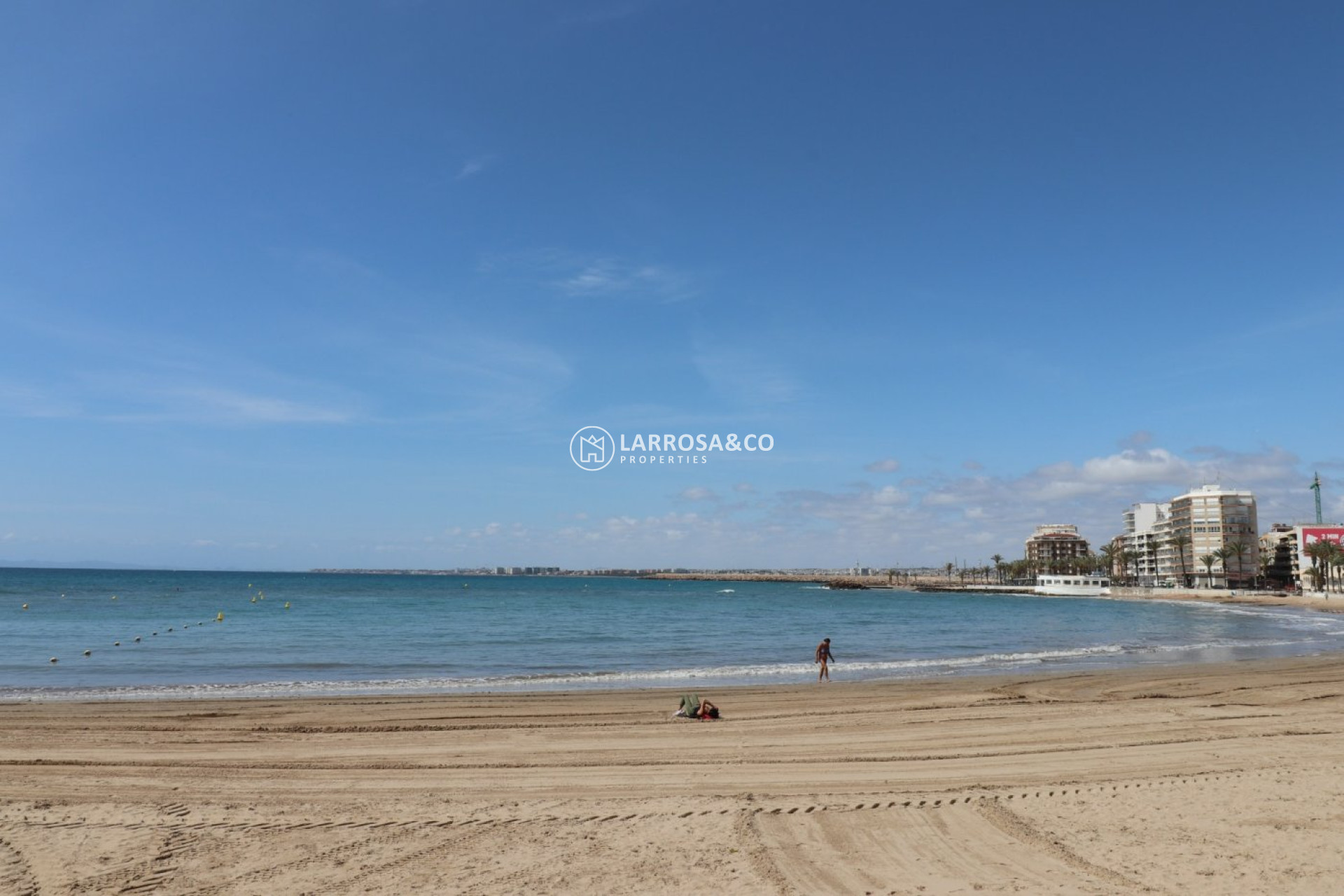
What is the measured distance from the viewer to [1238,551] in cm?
14950

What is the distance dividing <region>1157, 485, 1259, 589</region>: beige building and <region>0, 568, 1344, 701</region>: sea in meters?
90.0

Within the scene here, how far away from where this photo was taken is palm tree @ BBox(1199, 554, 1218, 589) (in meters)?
140

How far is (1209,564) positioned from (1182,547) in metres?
19.7

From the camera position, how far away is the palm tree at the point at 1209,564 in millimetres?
140375

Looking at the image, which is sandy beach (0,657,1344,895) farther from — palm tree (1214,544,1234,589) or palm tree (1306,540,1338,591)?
palm tree (1214,544,1234,589)

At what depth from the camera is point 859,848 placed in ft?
27.8

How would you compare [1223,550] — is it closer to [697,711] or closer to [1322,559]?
[1322,559]

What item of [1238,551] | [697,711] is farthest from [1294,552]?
[697,711]

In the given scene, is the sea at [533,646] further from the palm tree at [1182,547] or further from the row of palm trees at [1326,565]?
the palm tree at [1182,547]

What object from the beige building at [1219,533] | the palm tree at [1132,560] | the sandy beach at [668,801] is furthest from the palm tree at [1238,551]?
the sandy beach at [668,801]

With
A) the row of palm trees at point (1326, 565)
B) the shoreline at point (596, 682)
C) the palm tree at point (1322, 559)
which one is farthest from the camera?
the palm tree at point (1322, 559)

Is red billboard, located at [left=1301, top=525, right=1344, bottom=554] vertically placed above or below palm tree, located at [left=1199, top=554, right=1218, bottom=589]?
above

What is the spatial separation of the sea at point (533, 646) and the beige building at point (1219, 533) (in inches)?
3542

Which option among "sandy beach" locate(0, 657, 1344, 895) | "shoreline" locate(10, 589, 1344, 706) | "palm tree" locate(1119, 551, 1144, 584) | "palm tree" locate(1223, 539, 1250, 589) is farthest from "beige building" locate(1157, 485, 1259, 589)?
"sandy beach" locate(0, 657, 1344, 895)
